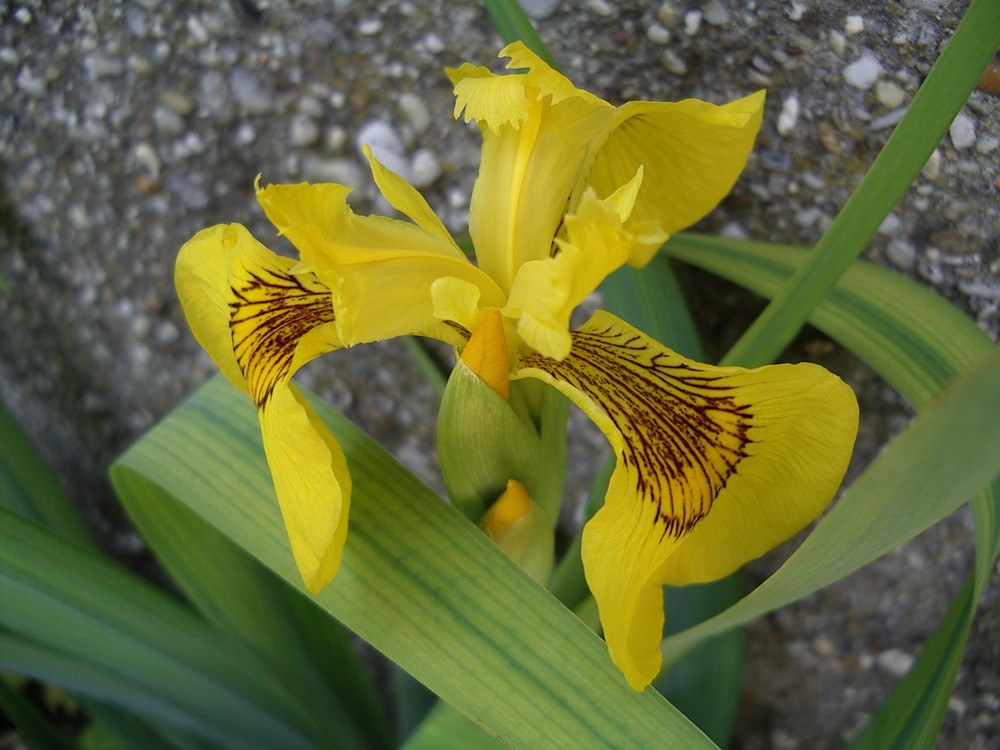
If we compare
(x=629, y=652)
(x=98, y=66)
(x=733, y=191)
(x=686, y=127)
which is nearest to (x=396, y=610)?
(x=629, y=652)

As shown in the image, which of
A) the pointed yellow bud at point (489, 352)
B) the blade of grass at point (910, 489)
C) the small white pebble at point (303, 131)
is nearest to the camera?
the blade of grass at point (910, 489)

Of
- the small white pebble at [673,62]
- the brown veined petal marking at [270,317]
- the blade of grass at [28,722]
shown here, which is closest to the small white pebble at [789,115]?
the small white pebble at [673,62]

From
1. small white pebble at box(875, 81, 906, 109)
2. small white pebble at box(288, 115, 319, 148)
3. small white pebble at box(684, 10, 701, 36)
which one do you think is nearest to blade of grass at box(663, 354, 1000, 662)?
small white pebble at box(875, 81, 906, 109)

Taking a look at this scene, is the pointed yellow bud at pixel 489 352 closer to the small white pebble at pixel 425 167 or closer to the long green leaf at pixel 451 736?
the long green leaf at pixel 451 736

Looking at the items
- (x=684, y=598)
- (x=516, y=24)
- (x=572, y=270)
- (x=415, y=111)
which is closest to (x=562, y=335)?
(x=572, y=270)

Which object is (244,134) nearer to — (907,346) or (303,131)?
(303,131)

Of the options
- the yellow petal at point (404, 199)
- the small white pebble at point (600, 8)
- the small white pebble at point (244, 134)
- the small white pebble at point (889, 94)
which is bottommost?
the small white pebble at point (244, 134)

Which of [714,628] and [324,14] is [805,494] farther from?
[324,14]

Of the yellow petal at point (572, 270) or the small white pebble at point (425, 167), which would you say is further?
the small white pebble at point (425, 167)
